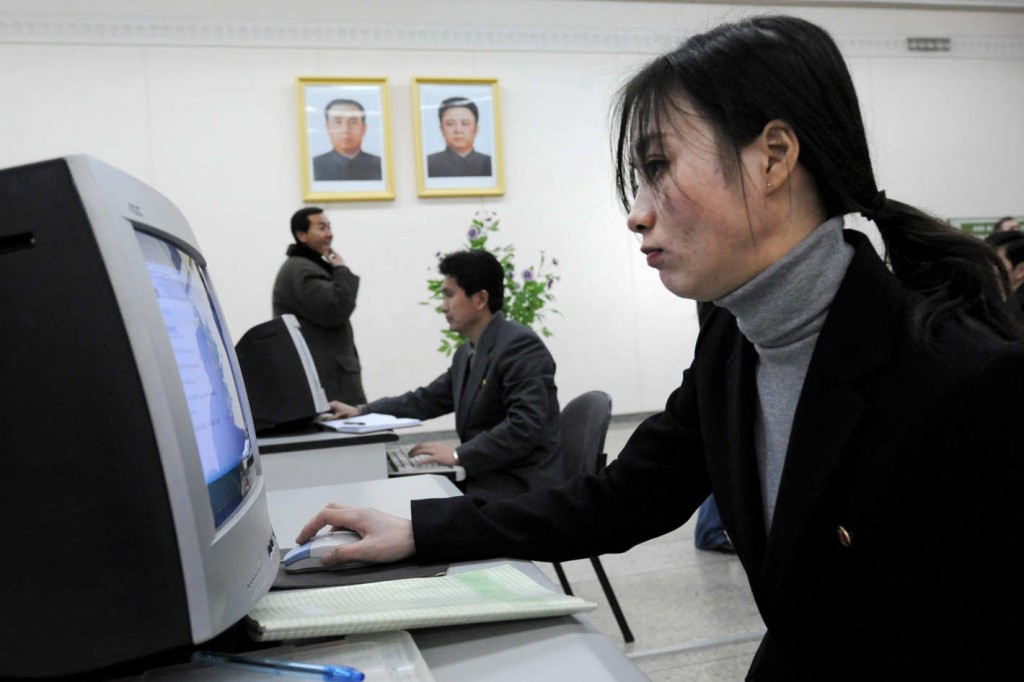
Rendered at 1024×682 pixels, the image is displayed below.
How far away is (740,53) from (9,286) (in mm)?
661

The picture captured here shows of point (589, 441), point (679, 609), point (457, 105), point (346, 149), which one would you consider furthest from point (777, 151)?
point (457, 105)

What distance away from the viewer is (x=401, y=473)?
2.42 m

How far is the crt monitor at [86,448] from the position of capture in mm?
563

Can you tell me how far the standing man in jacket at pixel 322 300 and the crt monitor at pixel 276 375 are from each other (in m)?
1.17

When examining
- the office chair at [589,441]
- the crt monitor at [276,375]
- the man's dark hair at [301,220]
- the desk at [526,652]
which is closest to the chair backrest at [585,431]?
the office chair at [589,441]

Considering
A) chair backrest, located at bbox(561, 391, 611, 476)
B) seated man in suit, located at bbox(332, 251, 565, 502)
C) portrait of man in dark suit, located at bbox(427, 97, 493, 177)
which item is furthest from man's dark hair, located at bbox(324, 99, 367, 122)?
chair backrest, located at bbox(561, 391, 611, 476)

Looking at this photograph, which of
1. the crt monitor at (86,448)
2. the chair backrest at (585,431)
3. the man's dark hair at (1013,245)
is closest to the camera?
the crt monitor at (86,448)

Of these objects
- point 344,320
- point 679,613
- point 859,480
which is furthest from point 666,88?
point 344,320

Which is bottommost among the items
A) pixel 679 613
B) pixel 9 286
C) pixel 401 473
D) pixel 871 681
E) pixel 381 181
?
pixel 679 613

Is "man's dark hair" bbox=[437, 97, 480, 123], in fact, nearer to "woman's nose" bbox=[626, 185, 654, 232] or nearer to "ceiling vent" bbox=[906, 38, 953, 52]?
"ceiling vent" bbox=[906, 38, 953, 52]

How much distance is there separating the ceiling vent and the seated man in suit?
5674 millimetres

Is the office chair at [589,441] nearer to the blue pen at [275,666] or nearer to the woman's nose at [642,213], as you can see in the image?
the woman's nose at [642,213]

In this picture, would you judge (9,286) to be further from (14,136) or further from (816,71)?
(14,136)

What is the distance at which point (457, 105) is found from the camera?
581cm
